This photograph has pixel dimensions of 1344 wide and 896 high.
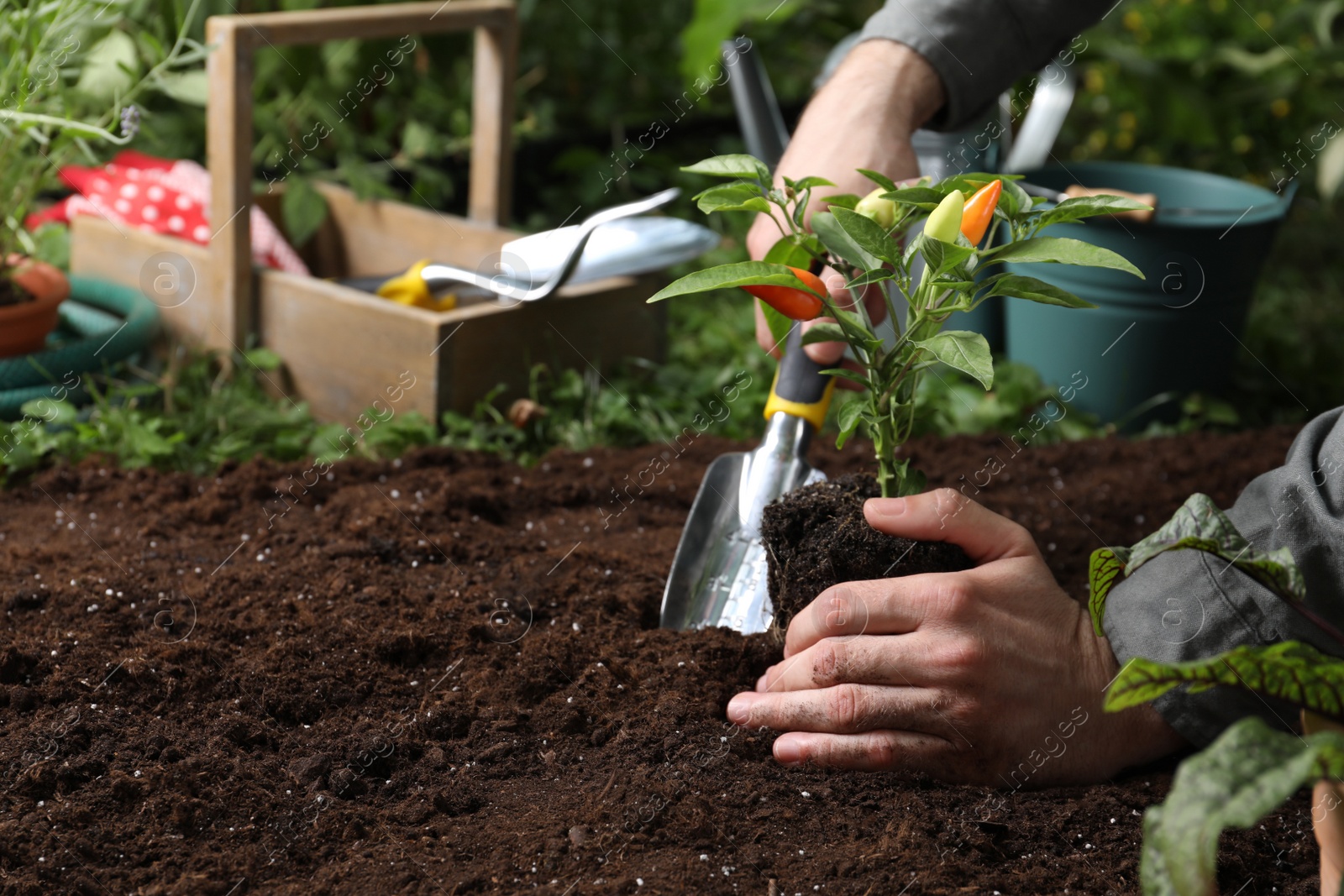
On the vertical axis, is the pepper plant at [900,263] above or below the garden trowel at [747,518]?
above

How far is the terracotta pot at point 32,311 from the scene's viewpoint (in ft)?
5.68

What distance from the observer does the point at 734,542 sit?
1.31 metres

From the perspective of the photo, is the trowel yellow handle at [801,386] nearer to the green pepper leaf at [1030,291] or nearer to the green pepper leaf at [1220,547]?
the green pepper leaf at [1030,291]

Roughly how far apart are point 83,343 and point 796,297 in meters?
1.32

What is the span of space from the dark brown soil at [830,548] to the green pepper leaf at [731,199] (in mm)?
307

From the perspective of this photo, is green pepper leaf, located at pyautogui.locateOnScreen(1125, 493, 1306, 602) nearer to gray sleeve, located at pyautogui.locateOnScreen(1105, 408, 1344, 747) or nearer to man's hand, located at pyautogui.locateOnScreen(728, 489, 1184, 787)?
gray sleeve, located at pyautogui.locateOnScreen(1105, 408, 1344, 747)

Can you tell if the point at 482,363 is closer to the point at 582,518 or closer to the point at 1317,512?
the point at 582,518

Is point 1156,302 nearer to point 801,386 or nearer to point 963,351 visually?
point 801,386

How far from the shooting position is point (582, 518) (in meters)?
1.57

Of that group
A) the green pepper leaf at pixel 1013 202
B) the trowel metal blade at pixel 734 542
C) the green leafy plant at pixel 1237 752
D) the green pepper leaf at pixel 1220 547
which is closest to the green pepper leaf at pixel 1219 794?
the green leafy plant at pixel 1237 752

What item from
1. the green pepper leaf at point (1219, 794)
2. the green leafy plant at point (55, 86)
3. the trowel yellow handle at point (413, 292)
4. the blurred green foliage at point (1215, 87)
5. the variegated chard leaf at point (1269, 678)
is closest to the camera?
the green pepper leaf at point (1219, 794)

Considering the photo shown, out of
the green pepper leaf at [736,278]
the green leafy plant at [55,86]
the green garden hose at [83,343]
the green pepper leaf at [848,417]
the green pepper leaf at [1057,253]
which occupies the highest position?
the green leafy plant at [55,86]

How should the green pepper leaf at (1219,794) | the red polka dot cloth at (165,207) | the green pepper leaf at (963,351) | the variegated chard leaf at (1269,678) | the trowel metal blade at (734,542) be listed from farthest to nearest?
the red polka dot cloth at (165,207) → the trowel metal blade at (734,542) → the green pepper leaf at (963,351) → the variegated chard leaf at (1269,678) → the green pepper leaf at (1219,794)

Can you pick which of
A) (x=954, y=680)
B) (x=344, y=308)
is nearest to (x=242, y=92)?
(x=344, y=308)
